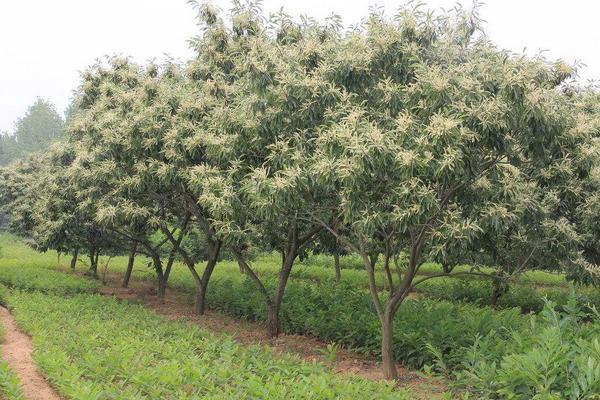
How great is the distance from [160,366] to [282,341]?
17.4ft

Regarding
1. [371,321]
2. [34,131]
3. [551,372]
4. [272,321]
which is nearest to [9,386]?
[551,372]

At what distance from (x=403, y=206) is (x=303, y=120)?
2209mm

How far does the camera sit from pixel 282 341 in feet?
40.3

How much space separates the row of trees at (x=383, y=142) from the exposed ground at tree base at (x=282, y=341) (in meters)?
0.72

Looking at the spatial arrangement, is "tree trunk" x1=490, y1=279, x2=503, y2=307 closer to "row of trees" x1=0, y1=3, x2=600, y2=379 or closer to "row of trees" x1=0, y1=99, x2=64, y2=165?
"row of trees" x1=0, y1=3, x2=600, y2=379

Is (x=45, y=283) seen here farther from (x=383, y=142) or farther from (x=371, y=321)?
(x=383, y=142)

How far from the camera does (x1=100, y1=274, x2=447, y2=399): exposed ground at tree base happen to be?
8922 mm

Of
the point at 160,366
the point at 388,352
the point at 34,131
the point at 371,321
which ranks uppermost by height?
the point at 34,131

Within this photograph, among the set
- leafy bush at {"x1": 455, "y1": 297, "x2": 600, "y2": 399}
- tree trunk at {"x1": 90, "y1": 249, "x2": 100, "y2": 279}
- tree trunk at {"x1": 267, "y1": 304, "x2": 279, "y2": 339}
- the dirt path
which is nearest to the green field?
Result: leafy bush at {"x1": 455, "y1": 297, "x2": 600, "y2": 399}

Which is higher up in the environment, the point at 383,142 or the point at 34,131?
the point at 34,131

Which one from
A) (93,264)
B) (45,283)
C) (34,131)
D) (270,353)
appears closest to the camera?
(270,353)

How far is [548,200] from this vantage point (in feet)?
32.2

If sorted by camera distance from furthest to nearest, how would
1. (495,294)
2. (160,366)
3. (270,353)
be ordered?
(495,294) → (270,353) → (160,366)

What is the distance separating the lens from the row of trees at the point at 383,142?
7.10 metres
